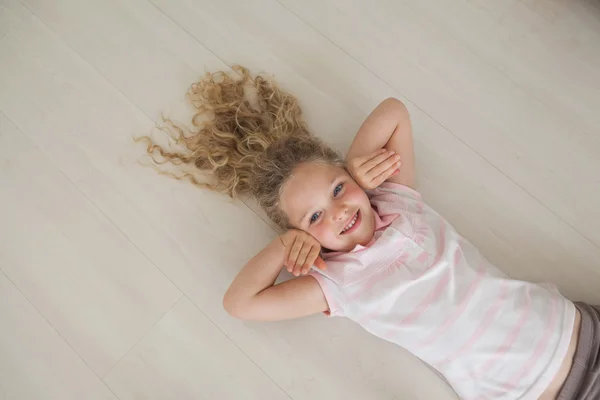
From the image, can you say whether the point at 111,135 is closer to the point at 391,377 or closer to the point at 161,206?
the point at 161,206

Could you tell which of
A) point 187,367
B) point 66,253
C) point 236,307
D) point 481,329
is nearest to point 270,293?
point 236,307

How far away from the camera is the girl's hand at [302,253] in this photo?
0.92 meters

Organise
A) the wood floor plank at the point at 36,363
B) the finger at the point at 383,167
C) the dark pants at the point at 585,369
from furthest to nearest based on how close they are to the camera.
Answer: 1. the wood floor plank at the point at 36,363
2. the finger at the point at 383,167
3. the dark pants at the point at 585,369

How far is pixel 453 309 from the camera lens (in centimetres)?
90

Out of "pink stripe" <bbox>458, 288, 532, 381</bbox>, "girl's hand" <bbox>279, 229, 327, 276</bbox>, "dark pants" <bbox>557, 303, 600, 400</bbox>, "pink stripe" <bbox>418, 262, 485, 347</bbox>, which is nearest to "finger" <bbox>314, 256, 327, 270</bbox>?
"girl's hand" <bbox>279, 229, 327, 276</bbox>

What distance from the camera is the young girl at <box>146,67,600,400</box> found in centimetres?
89

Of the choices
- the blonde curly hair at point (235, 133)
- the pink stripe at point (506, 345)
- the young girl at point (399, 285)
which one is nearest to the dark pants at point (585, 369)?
the young girl at point (399, 285)

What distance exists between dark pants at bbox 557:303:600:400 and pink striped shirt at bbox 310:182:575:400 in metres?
0.03


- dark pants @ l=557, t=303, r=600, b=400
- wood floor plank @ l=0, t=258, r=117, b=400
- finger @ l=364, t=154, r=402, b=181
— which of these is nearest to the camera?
dark pants @ l=557, t=303, r=600, b=400

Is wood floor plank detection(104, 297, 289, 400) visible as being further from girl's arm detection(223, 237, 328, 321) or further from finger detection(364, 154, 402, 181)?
finger detection(364, 154, 402, 181)

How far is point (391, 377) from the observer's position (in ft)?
3.37

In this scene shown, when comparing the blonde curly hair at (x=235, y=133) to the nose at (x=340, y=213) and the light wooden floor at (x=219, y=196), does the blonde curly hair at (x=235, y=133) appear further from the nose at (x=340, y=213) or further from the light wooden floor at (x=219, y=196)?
the nose at (x=340, y=213)

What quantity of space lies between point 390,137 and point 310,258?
332 mm

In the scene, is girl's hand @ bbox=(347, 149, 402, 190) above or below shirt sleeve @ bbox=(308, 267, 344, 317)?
above
